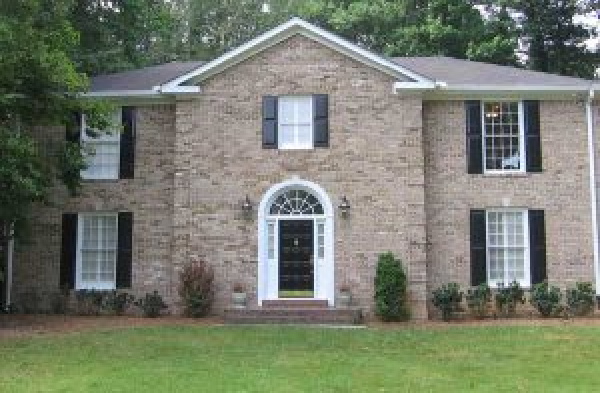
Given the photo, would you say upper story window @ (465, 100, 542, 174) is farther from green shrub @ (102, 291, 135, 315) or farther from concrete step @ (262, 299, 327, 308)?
green shrub @ (102, 291, 135, 315)

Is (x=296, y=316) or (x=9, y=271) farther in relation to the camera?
(x=9, y=271)

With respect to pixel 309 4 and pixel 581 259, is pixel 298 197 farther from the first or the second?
pixel 309 4

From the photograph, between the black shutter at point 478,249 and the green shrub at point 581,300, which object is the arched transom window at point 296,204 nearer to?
the black shutter at point 478,249

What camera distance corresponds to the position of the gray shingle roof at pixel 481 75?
20.1 m

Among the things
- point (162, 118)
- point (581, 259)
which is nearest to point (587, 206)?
point (581, 259)

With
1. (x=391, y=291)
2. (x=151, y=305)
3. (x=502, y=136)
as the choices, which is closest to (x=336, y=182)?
(x=391, y=291)

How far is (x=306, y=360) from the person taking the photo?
11930mm

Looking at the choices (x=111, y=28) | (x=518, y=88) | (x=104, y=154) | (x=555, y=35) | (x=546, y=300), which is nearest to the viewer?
(x=546, y=300)

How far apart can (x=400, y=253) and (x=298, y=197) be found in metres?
2.90

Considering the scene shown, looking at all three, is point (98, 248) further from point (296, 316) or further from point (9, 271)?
point (296, 316)

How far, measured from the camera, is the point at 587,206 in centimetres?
1988

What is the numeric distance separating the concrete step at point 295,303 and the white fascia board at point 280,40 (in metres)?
5.85

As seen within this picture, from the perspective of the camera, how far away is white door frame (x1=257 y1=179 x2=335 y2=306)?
19.2 meters

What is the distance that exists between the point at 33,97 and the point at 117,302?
18.9 ft
